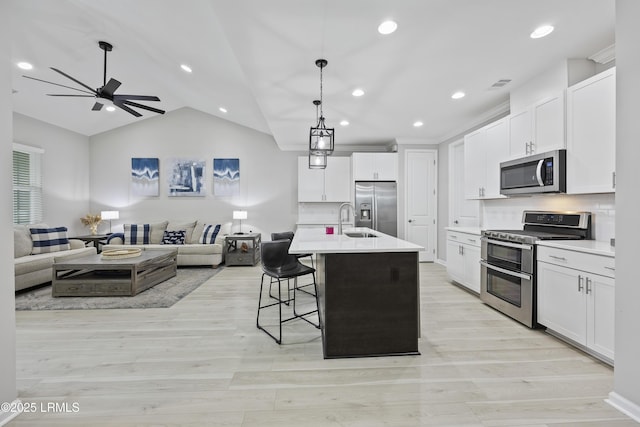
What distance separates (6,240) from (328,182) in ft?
16.1

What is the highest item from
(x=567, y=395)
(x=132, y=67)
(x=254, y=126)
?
(x=132, y=67)

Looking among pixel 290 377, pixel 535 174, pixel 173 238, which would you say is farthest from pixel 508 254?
pixel 173 238

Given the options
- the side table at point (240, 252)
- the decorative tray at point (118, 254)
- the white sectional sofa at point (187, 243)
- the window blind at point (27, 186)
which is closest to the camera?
the decorative tray at point (118, 254)

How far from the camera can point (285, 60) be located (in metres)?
2.78

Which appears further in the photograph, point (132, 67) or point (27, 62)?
point (132, 67)

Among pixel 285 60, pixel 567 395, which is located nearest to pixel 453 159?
pixel 285 60

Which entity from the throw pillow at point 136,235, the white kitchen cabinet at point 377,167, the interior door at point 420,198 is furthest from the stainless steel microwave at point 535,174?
the throw pillow at point 136,235

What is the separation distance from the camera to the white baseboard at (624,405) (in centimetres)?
150

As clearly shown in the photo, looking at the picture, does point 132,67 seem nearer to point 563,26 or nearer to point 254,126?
point 254,126

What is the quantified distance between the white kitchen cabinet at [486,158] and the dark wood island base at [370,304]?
2174 millimetres

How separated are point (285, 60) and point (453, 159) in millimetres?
3835

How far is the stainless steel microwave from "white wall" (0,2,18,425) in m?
4.06

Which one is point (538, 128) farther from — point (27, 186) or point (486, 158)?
point (27, 186)

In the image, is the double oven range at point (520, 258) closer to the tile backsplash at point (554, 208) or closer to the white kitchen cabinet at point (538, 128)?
the tile backsplash at point (554, 208)
